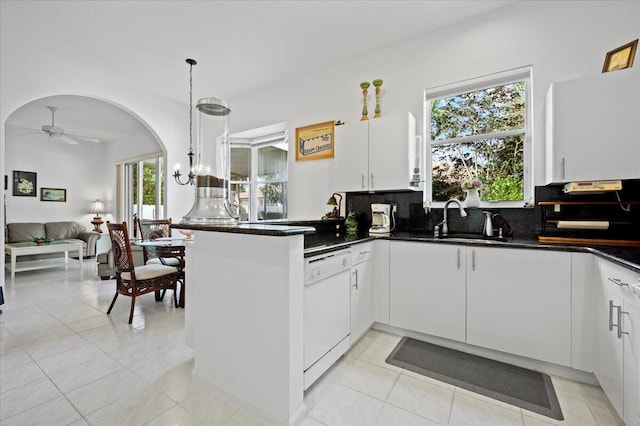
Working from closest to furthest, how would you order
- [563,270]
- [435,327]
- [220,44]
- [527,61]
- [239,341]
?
[239,341] < [563,270] < [435,327] < [527,61] < [220,44]

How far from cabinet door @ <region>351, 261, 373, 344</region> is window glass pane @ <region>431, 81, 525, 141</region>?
175 cm

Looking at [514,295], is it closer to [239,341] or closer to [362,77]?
[239,341]

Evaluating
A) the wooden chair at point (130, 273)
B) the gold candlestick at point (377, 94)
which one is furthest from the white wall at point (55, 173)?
the gold candlestick at point (377, 94)

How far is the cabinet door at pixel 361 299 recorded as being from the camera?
219cm

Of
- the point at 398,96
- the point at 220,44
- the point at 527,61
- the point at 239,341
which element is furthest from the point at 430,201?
the point at 220,44

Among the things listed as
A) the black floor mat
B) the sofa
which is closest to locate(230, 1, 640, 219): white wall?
the black floor mat

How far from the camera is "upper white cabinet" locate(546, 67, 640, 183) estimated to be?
1.89 metres

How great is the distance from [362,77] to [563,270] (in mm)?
2791

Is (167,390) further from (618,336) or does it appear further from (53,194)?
(53,194)

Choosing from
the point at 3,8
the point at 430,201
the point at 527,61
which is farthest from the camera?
the point at 430,201

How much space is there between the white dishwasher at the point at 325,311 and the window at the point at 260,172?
7.94ft

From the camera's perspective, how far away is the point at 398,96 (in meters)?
3.12

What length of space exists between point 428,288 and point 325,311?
0.98 m

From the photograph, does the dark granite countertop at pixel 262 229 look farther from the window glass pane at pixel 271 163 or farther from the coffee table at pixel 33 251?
the coffee table at pixel 33 251
